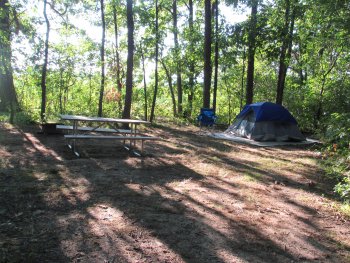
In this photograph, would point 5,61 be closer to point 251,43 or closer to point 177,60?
point 251,43

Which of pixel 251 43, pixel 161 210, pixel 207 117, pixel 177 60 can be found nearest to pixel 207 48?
pixel 251 43

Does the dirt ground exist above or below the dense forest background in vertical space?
below

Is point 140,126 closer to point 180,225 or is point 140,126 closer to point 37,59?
point 37,59

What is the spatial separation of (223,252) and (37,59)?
1043cm

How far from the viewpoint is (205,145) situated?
29.2 feet

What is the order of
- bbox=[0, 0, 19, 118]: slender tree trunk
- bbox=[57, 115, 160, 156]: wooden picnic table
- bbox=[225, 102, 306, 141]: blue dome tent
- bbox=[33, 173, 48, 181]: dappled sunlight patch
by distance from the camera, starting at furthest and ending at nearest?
bbox=[225, 102, 306, 141]: blue dome tent, bbox=[0, 0, 19, 118]: slender tree trunk, bbox=[57, 115, 160, 156]: wooden picnic table, bbox=[33, 173, 48, 181]: dappled sunlight patch

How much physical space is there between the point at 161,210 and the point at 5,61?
7.70m

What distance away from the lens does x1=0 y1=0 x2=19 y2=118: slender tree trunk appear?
8.57 metres

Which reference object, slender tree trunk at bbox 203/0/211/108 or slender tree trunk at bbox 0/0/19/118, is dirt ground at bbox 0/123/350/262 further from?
slender tree trunk at bbox 203/0/211/108

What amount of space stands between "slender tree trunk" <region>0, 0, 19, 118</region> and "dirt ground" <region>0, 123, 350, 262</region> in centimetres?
362

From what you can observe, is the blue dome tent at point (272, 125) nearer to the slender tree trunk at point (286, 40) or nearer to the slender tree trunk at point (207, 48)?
the slender tree trunk at point (286, 40)

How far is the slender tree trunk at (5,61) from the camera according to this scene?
8570mm

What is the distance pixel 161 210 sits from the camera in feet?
12.0

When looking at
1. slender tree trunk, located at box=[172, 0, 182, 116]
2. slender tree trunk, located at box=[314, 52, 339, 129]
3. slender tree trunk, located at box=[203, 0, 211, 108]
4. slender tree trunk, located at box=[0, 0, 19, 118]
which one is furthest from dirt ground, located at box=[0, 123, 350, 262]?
slender tree trunk, located at box=[172, 0, 182, 116]
